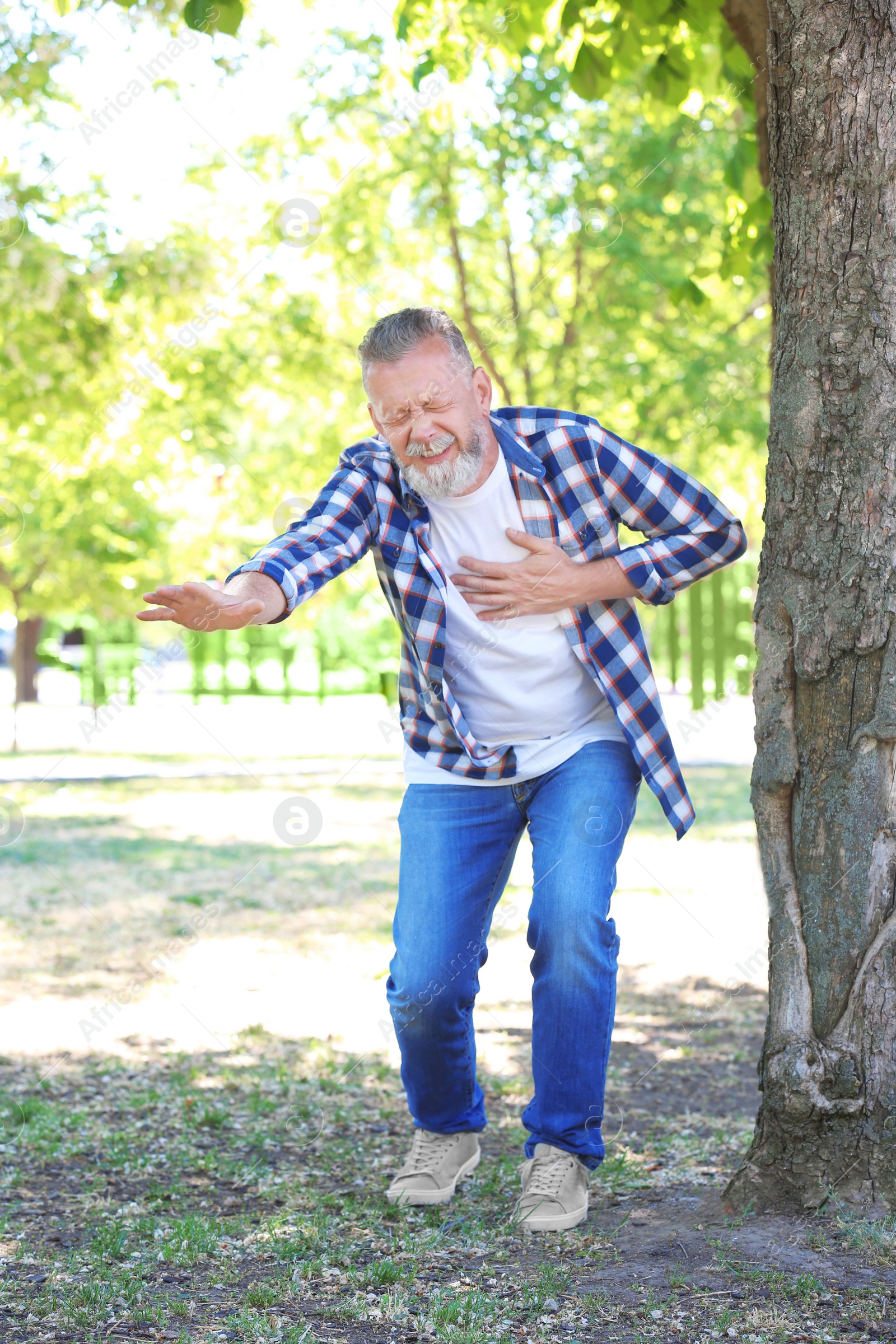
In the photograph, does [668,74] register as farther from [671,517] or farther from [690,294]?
[671,517]

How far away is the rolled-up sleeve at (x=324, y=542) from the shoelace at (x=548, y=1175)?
141cm

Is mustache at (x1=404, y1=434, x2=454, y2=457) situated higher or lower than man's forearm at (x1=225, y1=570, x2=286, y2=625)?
higher

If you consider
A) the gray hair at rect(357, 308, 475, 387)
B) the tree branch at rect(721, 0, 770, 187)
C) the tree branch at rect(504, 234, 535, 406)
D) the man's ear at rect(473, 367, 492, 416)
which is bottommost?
the man's ear at rect(473, 367, 492, 416)

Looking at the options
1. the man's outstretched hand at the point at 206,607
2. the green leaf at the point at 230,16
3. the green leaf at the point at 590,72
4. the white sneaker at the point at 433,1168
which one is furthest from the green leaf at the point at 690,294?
the white sneaker at the point at 433,1168

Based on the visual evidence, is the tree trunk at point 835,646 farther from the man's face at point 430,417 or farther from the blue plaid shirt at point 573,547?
the man's face at point 430,417

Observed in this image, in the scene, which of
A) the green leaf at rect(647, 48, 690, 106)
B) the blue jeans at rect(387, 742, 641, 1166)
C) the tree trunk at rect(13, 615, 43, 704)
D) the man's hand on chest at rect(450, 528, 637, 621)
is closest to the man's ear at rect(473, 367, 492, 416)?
the man's hand on chest at rect(450, 528, 637, 621)

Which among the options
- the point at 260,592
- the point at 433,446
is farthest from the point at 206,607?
the point at 433,446

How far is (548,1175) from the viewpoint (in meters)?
2.98

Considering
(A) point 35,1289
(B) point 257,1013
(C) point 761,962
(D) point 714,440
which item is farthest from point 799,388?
(D) point 714,440

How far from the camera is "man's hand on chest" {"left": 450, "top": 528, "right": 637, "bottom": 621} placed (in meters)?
3.05

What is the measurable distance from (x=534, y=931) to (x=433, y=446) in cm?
118

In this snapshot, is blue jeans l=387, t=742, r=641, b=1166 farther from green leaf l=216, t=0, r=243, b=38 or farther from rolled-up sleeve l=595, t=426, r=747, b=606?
green leaf l=216, t=0, r=243, b=38

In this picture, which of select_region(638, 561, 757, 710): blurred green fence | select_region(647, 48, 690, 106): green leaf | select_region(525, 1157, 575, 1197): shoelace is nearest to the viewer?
select_region(525, 1157, 575, 1197): shoelace

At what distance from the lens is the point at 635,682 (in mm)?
3098
